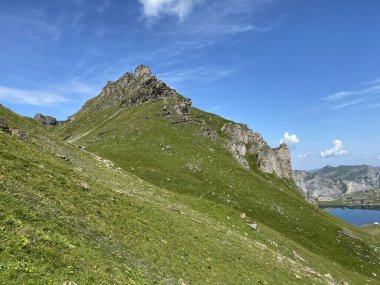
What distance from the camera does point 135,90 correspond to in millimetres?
152625

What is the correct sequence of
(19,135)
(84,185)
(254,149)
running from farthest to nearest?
1. (254,149)
2. (19,135)
3. (84,185)

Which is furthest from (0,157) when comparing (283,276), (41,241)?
(283,276)

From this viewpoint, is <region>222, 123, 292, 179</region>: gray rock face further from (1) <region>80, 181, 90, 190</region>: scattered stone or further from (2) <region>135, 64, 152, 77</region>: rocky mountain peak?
(1) <region>80, 181, 90, 190</region>: scattered stone

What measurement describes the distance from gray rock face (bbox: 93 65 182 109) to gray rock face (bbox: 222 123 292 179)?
30512 millimetres

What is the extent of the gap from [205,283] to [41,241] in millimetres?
13196

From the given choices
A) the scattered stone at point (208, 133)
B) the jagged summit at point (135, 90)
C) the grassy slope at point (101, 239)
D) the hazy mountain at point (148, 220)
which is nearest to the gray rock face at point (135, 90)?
the jagged summit at point (135, 90)

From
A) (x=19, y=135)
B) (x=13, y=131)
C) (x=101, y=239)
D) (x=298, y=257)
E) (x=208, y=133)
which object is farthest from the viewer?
(x=208, y=133)

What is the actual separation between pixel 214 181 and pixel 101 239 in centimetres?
5713

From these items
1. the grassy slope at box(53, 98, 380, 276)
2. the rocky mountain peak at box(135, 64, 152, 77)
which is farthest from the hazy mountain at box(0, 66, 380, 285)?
the rocky mountain peak at box(135, 64, 152, 77)

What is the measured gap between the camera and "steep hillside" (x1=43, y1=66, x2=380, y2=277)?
70.6 metres

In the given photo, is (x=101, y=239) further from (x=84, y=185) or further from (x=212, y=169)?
(x=212, y=169)

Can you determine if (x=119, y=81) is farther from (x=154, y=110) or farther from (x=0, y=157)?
(x=0, y=157)

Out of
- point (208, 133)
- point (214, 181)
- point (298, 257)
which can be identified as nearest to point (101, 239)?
point (298, 257)

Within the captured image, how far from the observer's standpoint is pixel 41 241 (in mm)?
20344
